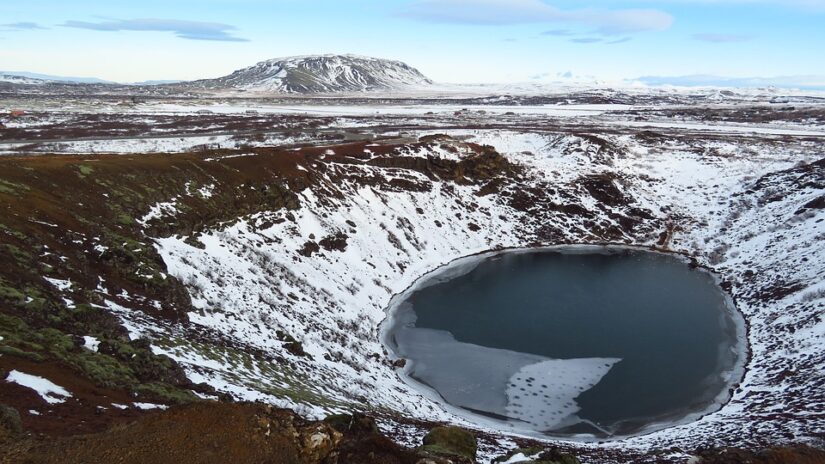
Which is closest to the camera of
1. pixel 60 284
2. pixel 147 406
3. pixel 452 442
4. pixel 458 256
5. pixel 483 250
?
pixel 147 406

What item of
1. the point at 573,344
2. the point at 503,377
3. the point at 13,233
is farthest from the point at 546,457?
the point at 13,233

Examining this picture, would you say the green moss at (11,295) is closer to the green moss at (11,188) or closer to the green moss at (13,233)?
the green moss at (13,233)

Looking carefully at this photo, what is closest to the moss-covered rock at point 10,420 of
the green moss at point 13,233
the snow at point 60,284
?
the snow at point 60,284

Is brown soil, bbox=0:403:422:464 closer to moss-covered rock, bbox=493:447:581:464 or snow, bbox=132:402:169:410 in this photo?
moss-covered rock, bbox=493:447:581:464

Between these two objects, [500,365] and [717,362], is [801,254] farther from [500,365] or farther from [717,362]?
[500,365]

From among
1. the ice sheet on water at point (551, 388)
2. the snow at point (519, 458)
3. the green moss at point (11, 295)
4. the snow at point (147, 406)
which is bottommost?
the ice sheet on water at point (551, 388)

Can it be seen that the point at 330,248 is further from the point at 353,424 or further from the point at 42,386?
the point at 42,386

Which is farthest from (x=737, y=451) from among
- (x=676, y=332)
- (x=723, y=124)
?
(x=723, y=124)
